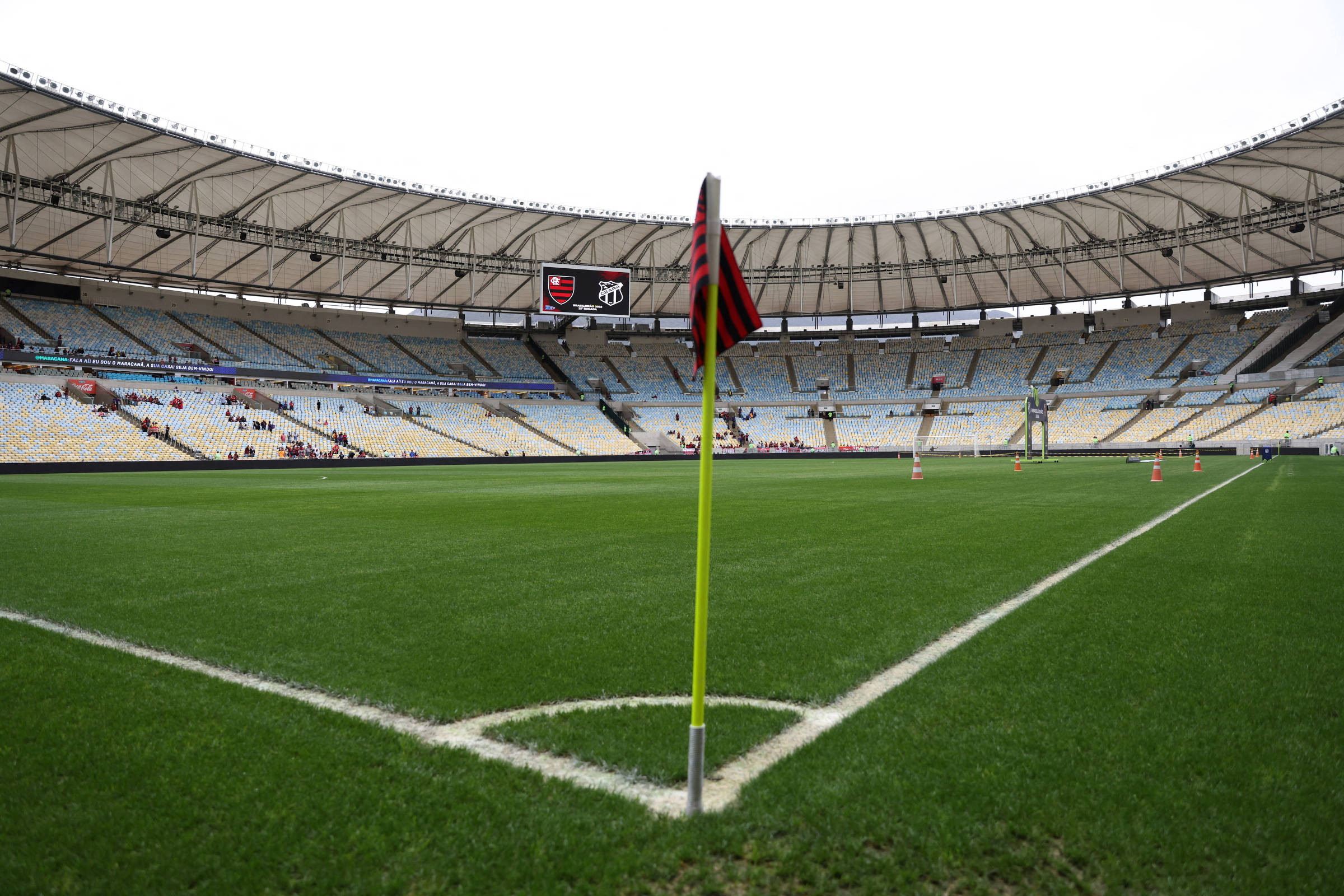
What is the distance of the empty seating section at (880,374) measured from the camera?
209ft

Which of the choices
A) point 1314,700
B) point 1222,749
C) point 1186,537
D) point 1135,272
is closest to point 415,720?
point 1222,749

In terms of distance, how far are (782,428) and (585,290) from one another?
2191 centimetres

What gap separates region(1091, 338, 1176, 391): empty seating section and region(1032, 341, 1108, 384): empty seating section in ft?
3.04

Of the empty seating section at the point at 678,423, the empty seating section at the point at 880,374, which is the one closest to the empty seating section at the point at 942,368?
the empty seating section at the point at 880,374

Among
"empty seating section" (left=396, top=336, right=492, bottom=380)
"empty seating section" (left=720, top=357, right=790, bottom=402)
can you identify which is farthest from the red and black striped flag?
"empty seating section" (left=720, top=357, right=790, bottom=402)

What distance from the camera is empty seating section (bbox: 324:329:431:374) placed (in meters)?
57.0

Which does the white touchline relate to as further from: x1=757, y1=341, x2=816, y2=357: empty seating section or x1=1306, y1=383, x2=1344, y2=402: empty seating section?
x1=757, y1=341, x2=816, y2=357: empty seating section

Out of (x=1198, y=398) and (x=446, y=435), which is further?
(x=1198, y=398)

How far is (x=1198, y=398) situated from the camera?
50.8m

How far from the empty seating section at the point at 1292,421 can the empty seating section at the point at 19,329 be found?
70.6 metres

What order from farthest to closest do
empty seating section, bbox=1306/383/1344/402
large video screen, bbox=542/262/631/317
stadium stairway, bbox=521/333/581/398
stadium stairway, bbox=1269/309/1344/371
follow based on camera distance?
stadium stairway, bbox=521/333/581/398 → stadium stairway, bbox=1269/309/1344/371 → large video screen, bbox=542/262/631/317 → empty seating section, bbox=1306/383/1344/402

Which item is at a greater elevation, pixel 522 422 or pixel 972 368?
pixel 972 368

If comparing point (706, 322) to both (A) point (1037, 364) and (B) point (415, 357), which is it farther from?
(A) point (1037, 364)

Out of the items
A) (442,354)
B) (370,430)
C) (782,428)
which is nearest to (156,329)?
(370,430)
